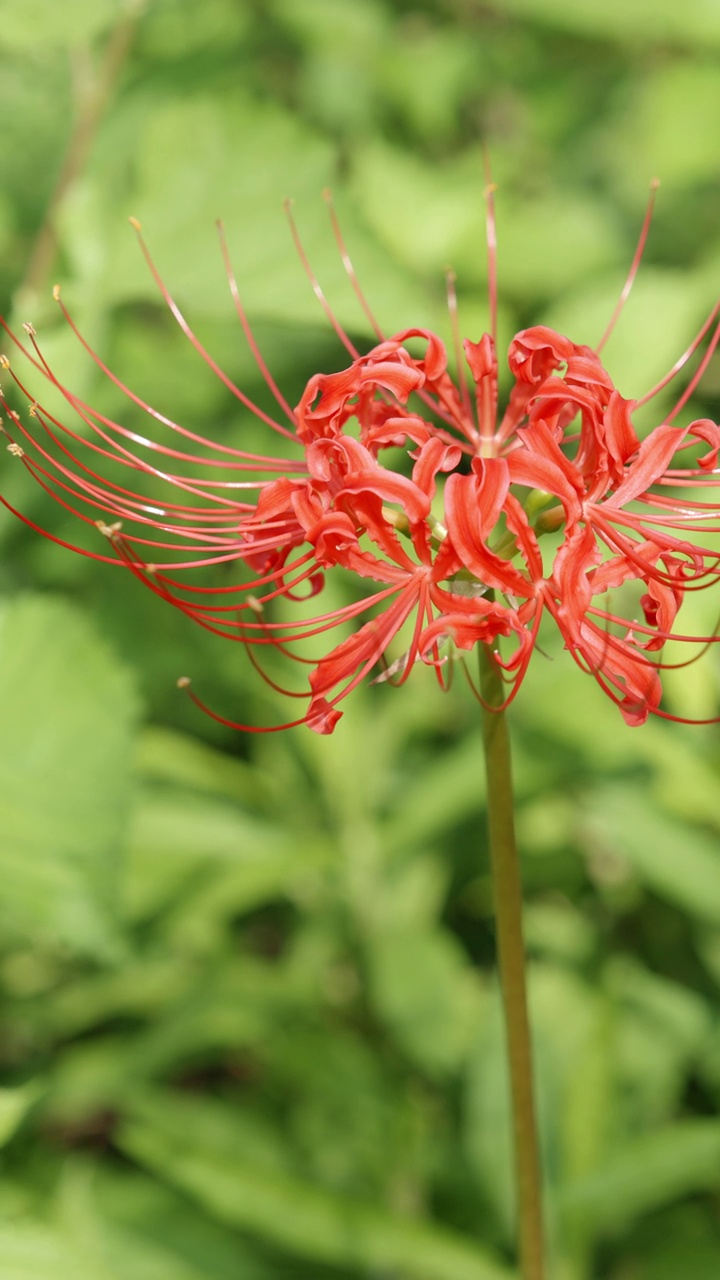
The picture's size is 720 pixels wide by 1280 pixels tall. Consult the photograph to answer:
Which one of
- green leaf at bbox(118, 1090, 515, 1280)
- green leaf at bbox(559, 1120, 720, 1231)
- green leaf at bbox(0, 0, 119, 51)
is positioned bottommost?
green leaf at bbox(118, 1090, 515, 1280)

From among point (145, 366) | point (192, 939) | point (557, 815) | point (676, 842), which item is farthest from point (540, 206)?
point (192, 939)

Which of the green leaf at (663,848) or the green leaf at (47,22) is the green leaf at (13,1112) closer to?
the green leaf at (663,848)

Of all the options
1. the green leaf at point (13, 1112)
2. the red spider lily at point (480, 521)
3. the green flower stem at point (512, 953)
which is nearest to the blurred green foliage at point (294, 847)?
the green leaf at point (13, 1112)

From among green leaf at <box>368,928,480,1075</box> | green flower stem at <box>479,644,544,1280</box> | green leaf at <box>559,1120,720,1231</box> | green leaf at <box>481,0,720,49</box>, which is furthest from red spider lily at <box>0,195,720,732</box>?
green leaf at <box>481,0,720,49</box>

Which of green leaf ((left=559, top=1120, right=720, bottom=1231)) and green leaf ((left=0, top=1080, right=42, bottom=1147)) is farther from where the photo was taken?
green leaf ((left=559, top=1120, right=720, bottom=1231))

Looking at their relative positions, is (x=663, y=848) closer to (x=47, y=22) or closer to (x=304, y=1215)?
(x=304, y=1215)

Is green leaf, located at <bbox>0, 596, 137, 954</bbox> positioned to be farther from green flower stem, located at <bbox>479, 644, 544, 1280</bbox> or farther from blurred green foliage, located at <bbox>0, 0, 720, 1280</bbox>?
green flower stem, located at <bbox>479, 644, 544, 1280</bbox>

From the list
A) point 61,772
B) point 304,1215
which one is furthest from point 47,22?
point 304,1215
